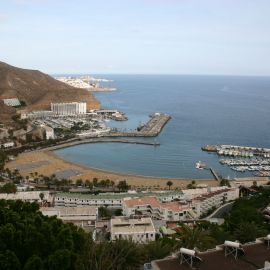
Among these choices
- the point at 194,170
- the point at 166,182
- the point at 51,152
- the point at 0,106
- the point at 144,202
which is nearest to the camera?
the point at 144,202

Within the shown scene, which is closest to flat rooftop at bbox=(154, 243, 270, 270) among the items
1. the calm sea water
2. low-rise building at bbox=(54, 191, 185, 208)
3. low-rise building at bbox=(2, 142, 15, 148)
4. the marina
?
low-rise building at bbox=(54, 191, 185, 208)

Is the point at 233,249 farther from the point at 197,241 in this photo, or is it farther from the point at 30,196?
the point at 30,196

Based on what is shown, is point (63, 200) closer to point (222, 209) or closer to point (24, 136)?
point (222, 209)

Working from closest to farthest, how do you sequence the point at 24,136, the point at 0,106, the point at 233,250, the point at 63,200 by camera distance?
the point at 233,250, the point at 63,200, the point at 24,136, the point at 0,106

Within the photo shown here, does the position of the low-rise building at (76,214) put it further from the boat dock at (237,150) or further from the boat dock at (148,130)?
the boat dock at (148,130)

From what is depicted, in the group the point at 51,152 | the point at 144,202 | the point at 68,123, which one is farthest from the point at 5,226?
the point at 68,123

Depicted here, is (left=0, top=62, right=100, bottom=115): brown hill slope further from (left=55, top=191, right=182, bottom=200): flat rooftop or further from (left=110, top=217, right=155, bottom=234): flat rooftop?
(left=110, top=217, right=155, bottom=234): flat rooftop
